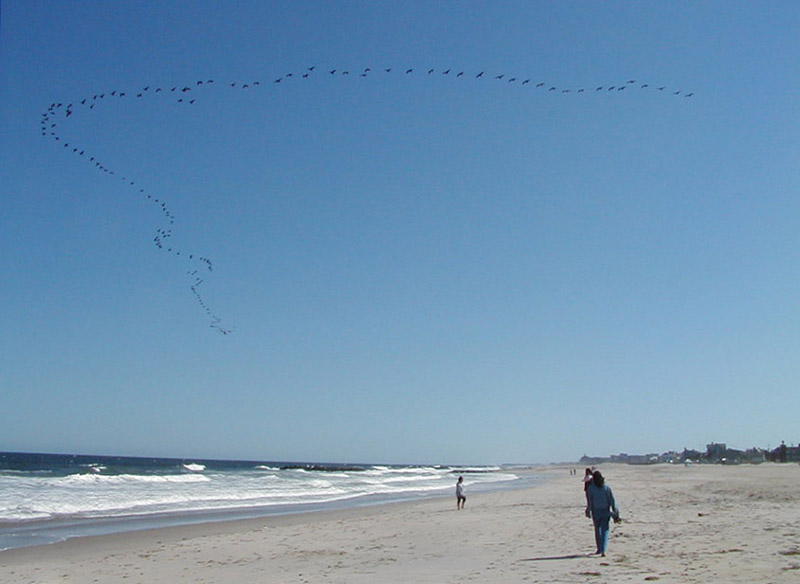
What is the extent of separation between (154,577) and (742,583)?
29.8 feet

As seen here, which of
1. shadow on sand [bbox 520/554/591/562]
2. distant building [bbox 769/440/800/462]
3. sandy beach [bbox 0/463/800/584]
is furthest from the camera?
distant building [bbox 769/440/800/462]

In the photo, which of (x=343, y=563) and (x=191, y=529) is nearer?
(x=343, y=563)

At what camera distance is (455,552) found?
12844 mm

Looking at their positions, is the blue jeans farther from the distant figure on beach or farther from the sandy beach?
the sandy beach

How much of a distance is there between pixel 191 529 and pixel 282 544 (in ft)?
19.0

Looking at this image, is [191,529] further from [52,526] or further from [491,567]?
[491,567]

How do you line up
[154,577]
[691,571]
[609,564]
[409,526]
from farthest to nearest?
[409,526] → [154,577] → [609,564] → [691,571]

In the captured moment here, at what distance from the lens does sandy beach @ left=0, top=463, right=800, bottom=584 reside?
9.73 metres

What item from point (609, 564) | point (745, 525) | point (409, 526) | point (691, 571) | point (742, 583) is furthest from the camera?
point (409, 526)

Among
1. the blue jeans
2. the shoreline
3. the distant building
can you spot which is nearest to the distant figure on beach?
the blue jeans

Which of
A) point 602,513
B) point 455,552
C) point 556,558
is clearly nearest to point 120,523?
point 455,552

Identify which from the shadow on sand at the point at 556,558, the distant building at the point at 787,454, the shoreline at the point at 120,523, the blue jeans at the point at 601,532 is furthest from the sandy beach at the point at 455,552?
the distant building at the point at 787,454

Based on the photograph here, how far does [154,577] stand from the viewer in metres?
11.8

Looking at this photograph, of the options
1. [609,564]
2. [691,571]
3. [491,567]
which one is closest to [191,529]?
[491,567]
